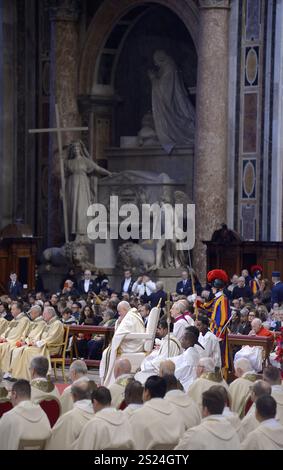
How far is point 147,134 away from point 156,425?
19.8 meters

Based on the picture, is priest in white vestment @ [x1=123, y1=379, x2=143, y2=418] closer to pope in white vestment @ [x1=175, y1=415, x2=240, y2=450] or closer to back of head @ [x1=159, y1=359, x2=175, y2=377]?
pope in white vestment @ [x1=175, y1=415, x2=240, y2=450]

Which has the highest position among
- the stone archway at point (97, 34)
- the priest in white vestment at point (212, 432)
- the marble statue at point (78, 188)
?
the stone archway at point (97, 34)

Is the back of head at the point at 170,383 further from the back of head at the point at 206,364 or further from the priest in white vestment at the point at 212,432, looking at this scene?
the priest in white vestment at the point at 212,432

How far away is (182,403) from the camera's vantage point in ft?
39.9

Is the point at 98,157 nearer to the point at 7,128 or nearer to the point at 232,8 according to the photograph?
the point at 7,128

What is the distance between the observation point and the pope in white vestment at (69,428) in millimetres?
11164

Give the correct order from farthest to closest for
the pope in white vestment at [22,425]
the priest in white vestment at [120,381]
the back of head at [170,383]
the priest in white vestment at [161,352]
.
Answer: the priest in white vestment at [161,352], the priest in white vestment at [120,381], the back of head at [170,383], the pope in white vestment at [22,425]

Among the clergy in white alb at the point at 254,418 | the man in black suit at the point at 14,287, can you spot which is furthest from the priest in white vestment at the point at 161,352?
the man in black suit at the point at 14,287

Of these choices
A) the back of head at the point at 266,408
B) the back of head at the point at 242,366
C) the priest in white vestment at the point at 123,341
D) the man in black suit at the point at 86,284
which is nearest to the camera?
the back of head at the point at 266,408

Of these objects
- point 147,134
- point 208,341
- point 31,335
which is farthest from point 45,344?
point 147,134

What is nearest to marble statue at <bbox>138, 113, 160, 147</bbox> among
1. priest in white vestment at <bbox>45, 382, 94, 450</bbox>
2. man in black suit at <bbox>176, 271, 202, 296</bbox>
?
man in black suit at <bbox>176, 271, 202, 296</bbox>

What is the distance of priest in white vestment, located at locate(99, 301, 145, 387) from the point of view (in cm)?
1766

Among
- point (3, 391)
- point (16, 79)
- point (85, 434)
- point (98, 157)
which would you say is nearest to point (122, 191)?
point (98, 157)

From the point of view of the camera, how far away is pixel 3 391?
12.7 metres
